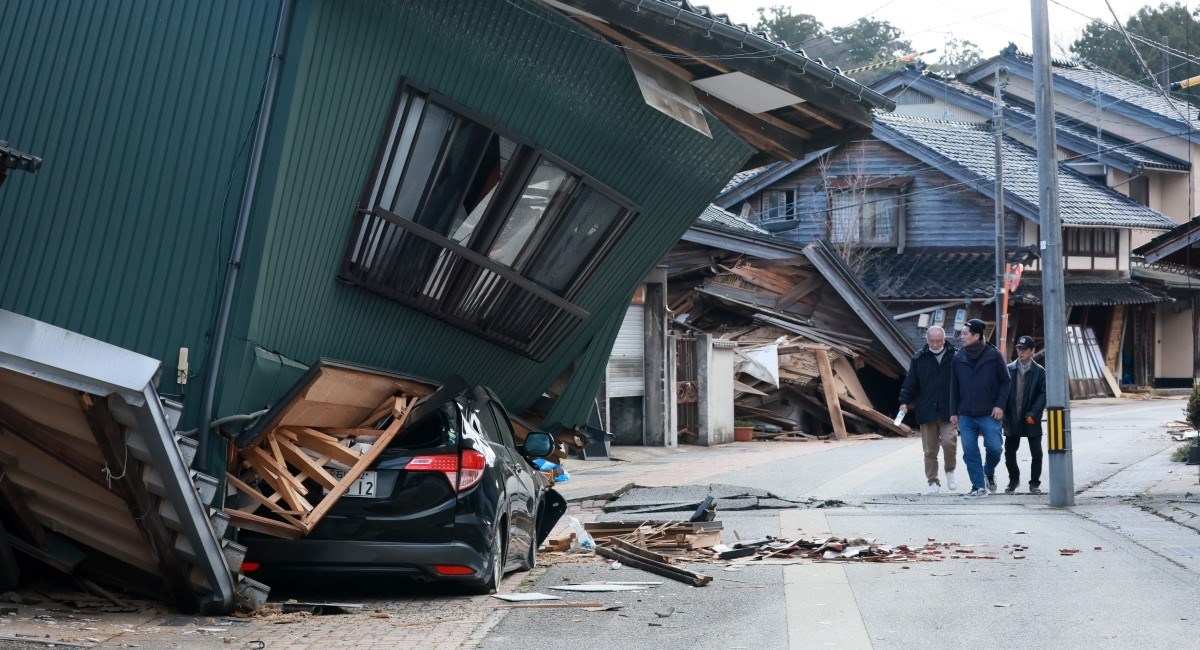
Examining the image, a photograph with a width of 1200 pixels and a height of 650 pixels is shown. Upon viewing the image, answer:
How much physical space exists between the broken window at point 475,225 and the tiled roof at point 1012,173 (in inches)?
1161

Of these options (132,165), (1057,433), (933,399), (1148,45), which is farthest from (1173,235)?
(1148,45)

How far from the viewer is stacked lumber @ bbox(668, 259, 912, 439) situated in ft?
94.8

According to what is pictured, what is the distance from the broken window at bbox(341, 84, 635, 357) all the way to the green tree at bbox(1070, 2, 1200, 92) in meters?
53.0

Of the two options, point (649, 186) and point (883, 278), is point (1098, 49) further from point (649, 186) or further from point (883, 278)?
point (649, 186)

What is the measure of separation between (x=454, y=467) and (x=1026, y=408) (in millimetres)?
9354

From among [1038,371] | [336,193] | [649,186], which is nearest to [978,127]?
[1038,371]

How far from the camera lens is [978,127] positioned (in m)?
48.3

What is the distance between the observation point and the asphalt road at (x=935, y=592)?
266 inches

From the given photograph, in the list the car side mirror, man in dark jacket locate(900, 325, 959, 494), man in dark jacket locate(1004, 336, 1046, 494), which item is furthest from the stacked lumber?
the car side mirror

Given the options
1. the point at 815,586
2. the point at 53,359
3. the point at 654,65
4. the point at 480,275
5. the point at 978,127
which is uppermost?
the point at 978,127

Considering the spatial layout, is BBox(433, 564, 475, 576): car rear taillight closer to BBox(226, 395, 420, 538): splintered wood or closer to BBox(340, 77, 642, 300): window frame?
BBox(226, 395, 420, 538): splintered wood

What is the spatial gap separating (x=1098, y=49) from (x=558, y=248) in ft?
218

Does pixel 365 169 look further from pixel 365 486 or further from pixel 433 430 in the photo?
pixel 365 486

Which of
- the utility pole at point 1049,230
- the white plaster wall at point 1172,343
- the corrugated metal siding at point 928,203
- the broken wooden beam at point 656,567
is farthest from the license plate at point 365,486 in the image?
the white plaster wall at point 1172,343
